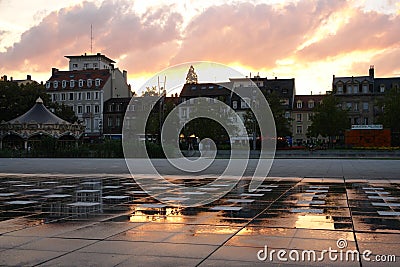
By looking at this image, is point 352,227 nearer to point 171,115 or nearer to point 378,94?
point 171,115

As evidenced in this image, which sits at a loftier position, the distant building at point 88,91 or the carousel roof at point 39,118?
the distant building at point 88,91

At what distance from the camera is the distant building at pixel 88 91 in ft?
334

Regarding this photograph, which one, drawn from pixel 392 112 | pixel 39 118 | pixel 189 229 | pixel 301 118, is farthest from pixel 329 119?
pixel 189 229

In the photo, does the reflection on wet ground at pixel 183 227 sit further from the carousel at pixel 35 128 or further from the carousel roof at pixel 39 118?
the carousel roof at pixel 39 118

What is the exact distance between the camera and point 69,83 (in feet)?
344

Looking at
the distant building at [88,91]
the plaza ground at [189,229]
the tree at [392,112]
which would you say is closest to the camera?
the plaza ground at [189,229]

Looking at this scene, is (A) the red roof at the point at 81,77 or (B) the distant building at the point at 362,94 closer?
(B) the distant building at the point at 362,94

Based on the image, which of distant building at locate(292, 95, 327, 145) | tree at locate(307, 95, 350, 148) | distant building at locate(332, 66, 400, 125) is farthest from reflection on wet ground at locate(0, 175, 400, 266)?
distant building at locate(292, 95, 327, 145)

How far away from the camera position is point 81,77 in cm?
10462

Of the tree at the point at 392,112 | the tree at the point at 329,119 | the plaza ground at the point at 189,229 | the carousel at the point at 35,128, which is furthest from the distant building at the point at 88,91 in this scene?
the plaza ground at the point at 189,229

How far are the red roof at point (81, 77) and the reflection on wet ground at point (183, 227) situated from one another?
3575 inches

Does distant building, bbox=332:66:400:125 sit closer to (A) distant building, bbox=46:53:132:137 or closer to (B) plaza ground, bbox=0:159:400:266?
(A) distant building, bbox=46:53:132:137

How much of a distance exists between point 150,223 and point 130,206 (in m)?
2.68

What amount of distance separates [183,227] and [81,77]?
100 metres
